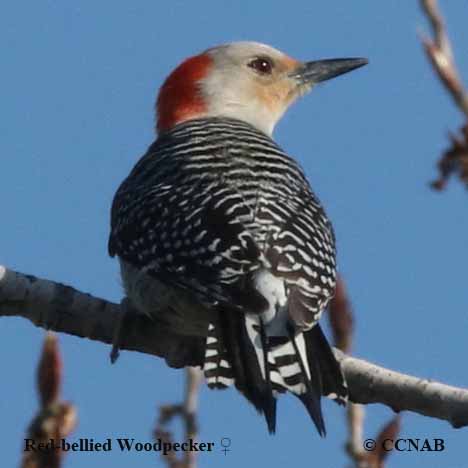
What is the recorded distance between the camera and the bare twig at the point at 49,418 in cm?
207

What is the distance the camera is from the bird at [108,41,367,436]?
4770 millimetres

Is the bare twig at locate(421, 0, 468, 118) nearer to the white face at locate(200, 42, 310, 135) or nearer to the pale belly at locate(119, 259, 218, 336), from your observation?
the pale belly at locate(119, 259, 218, 336)

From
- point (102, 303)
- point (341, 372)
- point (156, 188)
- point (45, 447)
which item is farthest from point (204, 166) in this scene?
point (45, 447)

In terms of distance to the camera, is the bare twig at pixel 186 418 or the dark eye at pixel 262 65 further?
the dark eye at pixel 262 65

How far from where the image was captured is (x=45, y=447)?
203 cm

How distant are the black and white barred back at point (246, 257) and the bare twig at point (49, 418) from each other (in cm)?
193

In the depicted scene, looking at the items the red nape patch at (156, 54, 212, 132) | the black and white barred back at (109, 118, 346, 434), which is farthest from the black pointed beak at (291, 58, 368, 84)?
the black and white barred back at (109, 118, 346, 434)

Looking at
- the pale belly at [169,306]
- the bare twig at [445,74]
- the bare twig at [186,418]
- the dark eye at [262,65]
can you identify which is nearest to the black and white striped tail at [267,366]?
the pale belly at [169,306]

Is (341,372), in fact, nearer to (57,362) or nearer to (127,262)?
(127,262)

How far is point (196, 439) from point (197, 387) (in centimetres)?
29

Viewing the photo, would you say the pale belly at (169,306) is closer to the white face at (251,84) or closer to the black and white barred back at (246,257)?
the black and white barred back at (246,257)

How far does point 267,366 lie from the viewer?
15.4 ft

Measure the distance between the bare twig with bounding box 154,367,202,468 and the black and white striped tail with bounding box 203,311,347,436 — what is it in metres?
1.70

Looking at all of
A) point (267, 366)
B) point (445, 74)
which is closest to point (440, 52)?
point (445, 74)
